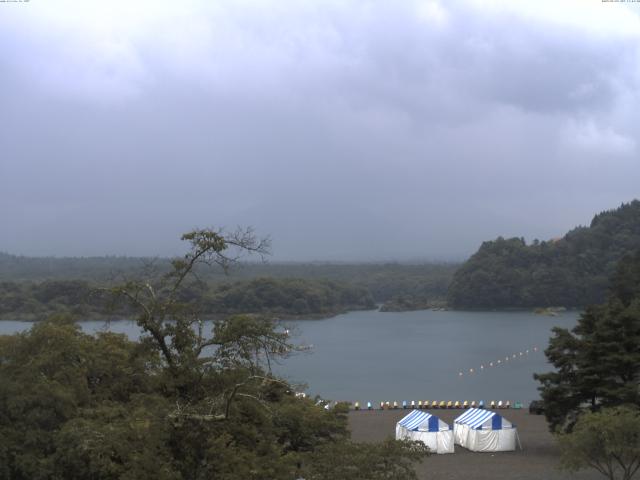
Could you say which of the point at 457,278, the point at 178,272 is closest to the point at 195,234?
the point at 178,272

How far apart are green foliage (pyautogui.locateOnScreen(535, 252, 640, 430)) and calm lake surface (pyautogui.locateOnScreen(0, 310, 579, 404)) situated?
5679mm

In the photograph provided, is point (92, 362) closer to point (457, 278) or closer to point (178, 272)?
point (178, 272)

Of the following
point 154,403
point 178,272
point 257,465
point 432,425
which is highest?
point 178,272

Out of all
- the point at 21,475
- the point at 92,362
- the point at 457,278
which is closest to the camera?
the point at 21,475

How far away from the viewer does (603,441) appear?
12.2 metres

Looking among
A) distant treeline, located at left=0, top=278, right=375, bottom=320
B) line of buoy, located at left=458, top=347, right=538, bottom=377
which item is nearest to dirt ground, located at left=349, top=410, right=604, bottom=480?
line of buoy, located at left=458, top=347, right=538, bottom=377

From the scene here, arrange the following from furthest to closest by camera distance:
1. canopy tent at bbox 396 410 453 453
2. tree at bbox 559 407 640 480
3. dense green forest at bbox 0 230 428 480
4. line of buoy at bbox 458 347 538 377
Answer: line of buoy at bbox 458 347 538 377
canopy tent at bbox 396 410 453 453
tree at bbox 559 407 640 480
dense green forest at bbox 0 230 428 480

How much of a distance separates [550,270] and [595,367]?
57.2m

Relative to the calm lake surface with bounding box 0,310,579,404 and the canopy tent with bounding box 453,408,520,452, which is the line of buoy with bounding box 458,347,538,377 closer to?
the calm lake surface with bounding box 0,310,579,404

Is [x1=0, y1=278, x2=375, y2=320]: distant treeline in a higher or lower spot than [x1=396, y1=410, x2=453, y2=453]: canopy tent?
higher

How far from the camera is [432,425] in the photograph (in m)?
17.0

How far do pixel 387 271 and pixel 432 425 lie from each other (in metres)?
90.7

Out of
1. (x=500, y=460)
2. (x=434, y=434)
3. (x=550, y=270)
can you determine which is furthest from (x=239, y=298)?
(x=500, y=460)

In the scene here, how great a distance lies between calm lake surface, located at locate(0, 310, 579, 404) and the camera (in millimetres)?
31469
